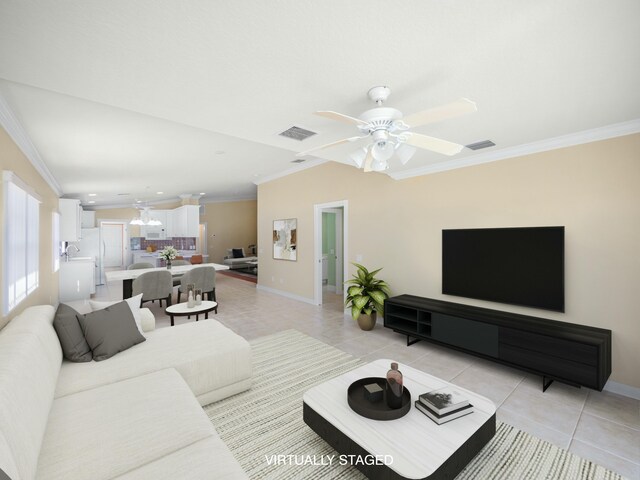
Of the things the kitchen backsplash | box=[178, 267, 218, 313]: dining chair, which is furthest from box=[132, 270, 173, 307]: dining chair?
the kitchen backsplash

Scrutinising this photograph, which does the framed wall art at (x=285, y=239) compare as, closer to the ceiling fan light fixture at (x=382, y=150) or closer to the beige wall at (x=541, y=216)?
the beige wall at (x=541, y=216)

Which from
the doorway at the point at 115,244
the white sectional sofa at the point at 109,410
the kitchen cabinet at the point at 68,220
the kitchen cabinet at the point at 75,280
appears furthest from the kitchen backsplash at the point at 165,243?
the white sectional sofa at the point at 109,410

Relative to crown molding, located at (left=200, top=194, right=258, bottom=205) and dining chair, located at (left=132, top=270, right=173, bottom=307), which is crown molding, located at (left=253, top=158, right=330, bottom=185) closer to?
dining chair, located at (left=132, top=270, right=173, bottom=307)

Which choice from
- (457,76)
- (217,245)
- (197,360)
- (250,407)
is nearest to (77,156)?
(197,360)

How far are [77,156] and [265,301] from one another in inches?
163

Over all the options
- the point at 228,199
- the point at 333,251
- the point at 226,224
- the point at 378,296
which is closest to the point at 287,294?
the point at 333,251

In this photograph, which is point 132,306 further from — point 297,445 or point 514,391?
point 514,391

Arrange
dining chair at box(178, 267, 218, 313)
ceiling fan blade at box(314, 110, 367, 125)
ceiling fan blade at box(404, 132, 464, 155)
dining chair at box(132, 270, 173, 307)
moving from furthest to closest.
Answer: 1. dining chair at box(178, 267, 218, 313)
2. dining chair at box(132, 270, 173, 307)
3. ceiling fan blade at box(404, 132, 464, 155)
4. ceiling fan blade at box(314, 110, 367, 125)

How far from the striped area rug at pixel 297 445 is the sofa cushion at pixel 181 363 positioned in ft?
0.90

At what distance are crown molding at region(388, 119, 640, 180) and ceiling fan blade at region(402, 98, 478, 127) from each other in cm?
220

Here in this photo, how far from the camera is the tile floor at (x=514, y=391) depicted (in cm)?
215

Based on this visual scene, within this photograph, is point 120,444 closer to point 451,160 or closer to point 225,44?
point 225,44

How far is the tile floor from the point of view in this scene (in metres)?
2.15

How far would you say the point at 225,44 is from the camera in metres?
1.59
